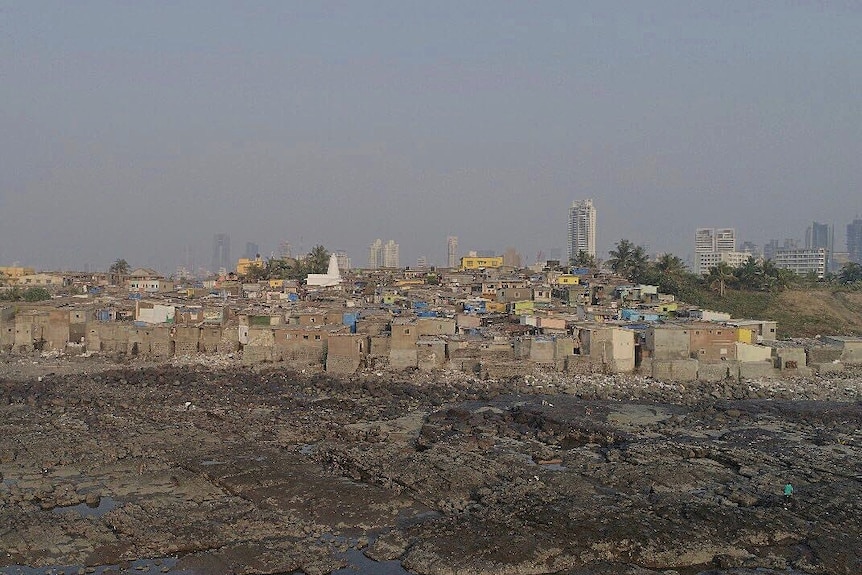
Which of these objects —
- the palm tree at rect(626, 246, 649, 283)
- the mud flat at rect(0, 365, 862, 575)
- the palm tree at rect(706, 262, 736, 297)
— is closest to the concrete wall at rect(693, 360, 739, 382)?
the mud flat at rect(0, 365, 862, 575)

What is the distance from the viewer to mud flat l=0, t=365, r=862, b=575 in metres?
12.3

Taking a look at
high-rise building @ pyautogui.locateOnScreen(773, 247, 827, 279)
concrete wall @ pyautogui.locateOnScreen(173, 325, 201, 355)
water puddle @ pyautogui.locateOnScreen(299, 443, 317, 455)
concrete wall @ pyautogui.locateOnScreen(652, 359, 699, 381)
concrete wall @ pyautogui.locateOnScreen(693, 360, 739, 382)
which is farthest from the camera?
high-rise building @ pyautogui.locateOnScreen(773, 247, 827, 279)

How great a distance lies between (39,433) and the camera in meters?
19.2

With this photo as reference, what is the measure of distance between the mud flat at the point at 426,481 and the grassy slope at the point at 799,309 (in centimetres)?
1604

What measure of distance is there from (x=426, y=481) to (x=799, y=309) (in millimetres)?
35591

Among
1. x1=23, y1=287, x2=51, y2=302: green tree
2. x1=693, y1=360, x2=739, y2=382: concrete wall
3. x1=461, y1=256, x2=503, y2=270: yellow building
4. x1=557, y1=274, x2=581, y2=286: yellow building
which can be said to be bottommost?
x1=693, y1=360, x2=739, y2=382: concrete wall

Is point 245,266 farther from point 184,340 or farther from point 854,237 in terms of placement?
point 854,237

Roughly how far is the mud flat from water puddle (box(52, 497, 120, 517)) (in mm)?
55

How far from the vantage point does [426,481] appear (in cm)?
1553

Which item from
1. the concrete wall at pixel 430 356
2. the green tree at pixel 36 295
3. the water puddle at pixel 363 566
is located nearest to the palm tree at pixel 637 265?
the concrete wall at pixel 430 356

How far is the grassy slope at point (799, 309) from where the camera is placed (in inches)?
1586

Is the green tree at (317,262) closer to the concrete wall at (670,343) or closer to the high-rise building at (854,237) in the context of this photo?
the concrete wall at (670,343)

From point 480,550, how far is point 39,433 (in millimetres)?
12485

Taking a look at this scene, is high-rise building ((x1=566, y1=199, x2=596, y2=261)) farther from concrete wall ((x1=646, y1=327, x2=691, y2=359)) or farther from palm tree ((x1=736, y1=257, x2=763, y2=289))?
concrete wall ((x1=646, y1=327, x2=691, y2=359))
